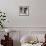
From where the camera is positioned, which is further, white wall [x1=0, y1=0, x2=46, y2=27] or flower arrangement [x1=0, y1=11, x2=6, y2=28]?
white wall [x1=0, y1=0, x2=46, y2=27]

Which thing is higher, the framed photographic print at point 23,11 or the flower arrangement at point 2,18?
the framed photographic print at point 23,11

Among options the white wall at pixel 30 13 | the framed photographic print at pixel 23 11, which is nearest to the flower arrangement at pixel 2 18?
the white wall at pixel 30 13

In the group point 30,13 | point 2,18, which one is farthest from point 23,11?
point 2,18

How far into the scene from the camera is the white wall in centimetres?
364

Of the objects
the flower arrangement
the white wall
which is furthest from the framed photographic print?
the flower arrangement

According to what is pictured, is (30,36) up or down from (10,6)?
down

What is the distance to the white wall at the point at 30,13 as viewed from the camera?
364 cm

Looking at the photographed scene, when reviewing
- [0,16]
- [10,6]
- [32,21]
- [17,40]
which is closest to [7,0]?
[10,6]

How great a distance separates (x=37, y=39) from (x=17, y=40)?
56cm

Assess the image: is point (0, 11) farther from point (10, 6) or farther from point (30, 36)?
point (30, 36)

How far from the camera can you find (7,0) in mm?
3646

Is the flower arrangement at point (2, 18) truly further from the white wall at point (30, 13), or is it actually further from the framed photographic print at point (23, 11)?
the framed photographic print at point (23, 11)

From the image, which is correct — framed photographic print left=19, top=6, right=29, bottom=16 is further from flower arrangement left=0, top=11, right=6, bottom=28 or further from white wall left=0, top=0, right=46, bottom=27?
flower arrangement left=0, top=11, right=6, bottom=28

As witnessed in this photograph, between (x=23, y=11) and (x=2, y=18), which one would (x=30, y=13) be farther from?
(x=2, y=18)
